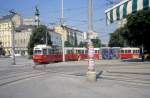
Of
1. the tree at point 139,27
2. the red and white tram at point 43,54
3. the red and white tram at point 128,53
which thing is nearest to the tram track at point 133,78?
the tree at point 139,27

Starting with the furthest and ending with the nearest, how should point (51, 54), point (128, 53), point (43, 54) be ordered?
point (128, 53)
point (51, 54)
point (43, 54)

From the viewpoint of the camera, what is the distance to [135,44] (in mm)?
51906

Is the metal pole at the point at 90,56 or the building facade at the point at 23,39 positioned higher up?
the building facade at the point at 23,39

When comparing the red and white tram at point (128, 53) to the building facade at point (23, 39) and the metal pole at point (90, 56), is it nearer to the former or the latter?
the metal pole at point (90, 56)

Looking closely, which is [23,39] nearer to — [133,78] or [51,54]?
[51,54]

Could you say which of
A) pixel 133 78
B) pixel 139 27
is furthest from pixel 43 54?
pixel 133 78

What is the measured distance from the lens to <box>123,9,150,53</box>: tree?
46.3 metres

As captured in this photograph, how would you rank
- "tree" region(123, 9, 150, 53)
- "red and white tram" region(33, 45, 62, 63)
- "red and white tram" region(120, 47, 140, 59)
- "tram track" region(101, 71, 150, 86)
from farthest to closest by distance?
"red and white tram" region(120, 47, 140, 59) → "red and white tram" region(33, 45, 62, 63) → "tree" region(123, 9, 150, 53) → "tram track" region(101, 71, 150, 86)

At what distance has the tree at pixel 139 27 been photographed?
A: 152 ft

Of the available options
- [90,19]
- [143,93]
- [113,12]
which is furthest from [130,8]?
[90,19]

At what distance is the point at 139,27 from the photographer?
47.2 metres

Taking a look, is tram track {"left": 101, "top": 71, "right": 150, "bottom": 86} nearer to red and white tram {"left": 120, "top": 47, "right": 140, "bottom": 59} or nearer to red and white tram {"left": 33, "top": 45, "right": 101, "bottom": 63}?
red and white tram {"left": 33, "top": 45, "right": 101, "bottom": 63}

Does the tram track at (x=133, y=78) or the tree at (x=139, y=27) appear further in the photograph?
the tree at (x=139, y=27)

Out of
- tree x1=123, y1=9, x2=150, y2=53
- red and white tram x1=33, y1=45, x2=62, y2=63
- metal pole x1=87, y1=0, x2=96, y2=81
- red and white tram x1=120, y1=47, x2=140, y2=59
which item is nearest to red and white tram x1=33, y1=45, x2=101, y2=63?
red and white tram x1=33, y1=45, x2=62, y2=63
